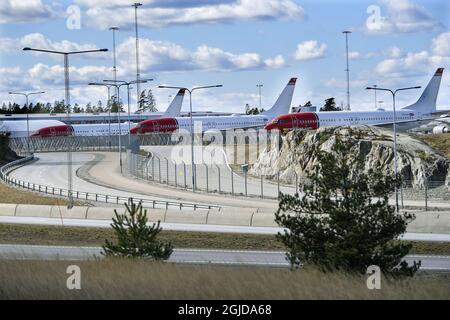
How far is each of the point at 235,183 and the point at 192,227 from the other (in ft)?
97.8

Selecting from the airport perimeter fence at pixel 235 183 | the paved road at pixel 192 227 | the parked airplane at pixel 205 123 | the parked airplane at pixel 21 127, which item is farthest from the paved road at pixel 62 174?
the parked airplane at pixel 21 127

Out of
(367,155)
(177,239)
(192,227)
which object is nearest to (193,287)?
(177,239)

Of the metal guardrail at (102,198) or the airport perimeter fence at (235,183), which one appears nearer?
the metal guardrail at (102,198)

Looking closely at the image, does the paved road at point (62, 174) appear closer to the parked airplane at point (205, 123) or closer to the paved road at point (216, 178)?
the paved road at point (216, 178)

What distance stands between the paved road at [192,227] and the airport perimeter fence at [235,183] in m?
8.44

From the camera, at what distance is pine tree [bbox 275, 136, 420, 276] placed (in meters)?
19.2

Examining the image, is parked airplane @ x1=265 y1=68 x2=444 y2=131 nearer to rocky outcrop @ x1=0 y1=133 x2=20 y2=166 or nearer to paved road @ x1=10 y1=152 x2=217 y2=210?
paved road @ x1=10 y1=152 x2=217 y2=210

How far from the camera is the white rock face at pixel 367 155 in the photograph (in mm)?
67938

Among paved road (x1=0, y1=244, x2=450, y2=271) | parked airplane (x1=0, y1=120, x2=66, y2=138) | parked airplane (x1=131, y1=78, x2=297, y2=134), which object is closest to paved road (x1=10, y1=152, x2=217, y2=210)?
parked airplane (x1=131, y1=78, x2=297, y2=134)

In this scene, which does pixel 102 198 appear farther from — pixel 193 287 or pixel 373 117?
pixel 373 117

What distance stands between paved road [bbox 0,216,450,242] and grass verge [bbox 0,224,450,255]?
1.41 metres
